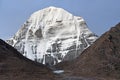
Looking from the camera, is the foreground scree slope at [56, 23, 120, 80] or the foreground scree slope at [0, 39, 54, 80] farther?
the foreground scree slope at [56, 23, 120, 80]

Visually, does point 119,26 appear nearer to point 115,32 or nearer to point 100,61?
point 115,32

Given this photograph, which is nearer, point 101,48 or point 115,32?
point 101,48

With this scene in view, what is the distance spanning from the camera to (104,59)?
278 feet

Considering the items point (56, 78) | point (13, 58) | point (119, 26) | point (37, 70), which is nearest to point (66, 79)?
point (56, 78)

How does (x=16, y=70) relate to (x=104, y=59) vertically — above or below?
below

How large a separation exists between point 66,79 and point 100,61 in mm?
27453

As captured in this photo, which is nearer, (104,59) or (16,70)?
(16,70)

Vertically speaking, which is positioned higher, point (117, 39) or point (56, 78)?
point (117, 39)

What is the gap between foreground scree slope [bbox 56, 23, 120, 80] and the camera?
78781 millimetres

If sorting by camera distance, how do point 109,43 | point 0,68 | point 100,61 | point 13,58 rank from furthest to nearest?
point 109,43 < point 100,61 < point 13,58 < point 0,68

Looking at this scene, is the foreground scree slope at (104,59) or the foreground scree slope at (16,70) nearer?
the foreground scree slope at (16,70)

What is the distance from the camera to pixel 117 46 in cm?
9075

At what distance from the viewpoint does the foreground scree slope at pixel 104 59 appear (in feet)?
258

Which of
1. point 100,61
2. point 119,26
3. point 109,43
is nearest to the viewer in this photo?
point 100,61
